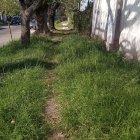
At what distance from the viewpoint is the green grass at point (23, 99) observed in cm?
581

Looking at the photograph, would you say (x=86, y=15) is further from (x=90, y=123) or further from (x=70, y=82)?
(x=90, y=123)

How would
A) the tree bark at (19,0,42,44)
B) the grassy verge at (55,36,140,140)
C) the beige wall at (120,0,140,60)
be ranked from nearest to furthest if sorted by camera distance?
the grassy verge at (55,36,140,140), the beige wall at (120,0,140,60), the tree bark at (19,0,42,44)

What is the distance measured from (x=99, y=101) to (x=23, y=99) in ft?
4.98

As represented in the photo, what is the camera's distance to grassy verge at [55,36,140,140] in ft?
18.5

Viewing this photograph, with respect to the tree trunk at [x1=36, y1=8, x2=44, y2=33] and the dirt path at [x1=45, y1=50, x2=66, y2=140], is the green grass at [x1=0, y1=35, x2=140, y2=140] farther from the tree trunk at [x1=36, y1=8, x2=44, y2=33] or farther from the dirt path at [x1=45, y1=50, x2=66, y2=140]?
the tree trunk at [x1=36, y1=8, x2=44, y2=33]

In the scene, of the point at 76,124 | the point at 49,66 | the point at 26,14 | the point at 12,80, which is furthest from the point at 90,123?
the point at 26,14

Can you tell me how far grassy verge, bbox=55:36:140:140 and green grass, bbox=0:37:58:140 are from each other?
0.37 m

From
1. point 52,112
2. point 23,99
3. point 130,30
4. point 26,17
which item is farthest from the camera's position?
point 26,17

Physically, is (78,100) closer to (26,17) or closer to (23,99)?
(23,99)

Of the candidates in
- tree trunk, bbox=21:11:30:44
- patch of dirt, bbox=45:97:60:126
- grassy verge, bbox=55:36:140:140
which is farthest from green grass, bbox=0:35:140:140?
tree trunk, bbox=21:11:30:44

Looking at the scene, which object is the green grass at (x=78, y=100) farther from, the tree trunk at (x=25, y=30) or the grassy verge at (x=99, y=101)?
the tree trunk at (x=25, y=30)

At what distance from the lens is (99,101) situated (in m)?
6.45

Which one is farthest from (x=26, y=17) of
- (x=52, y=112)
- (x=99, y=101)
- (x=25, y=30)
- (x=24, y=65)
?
(x=99, y=101)

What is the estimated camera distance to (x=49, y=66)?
1130cm
